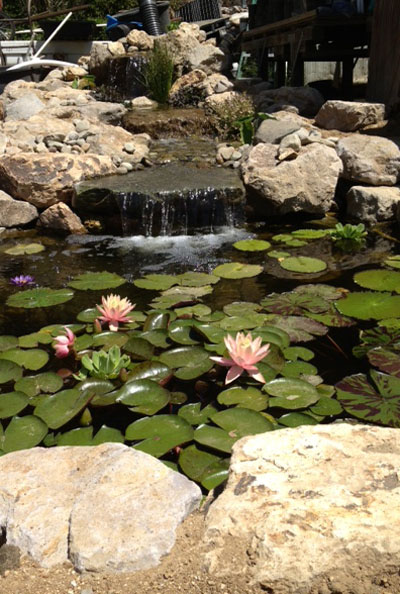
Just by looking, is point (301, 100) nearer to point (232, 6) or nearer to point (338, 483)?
point (338, 483)

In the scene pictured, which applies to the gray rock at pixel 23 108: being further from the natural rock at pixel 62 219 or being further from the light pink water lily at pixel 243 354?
the light pink water lily at pixel 243 354

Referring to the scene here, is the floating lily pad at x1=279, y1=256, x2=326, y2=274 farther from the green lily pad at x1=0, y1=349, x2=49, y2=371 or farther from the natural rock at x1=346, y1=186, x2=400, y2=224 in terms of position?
the green lily pad at x1=0, y1=349, x2=49, y2=371

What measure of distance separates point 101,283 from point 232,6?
1816 cm

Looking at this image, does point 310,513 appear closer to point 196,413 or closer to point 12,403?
point 196,413

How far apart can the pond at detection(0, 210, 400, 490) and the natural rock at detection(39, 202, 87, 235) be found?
0.77 m

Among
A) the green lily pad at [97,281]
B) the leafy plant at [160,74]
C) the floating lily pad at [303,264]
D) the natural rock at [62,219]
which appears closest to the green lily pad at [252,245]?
the floating lily pad at [303,264]

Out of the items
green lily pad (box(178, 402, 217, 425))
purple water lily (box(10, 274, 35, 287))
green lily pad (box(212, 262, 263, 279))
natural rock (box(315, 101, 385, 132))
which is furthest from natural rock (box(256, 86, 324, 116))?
green lily pad (box(178, 402, 217, 425))

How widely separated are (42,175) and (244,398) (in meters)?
3.64

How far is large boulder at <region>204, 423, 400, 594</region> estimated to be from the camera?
1.19 m

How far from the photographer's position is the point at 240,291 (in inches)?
140

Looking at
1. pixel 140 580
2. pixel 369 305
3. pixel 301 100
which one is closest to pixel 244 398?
pixel 140 580

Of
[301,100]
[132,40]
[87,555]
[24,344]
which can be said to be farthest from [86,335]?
[132,40]

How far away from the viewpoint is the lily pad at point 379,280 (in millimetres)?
3368

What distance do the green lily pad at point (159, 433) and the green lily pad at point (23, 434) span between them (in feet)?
1.00
